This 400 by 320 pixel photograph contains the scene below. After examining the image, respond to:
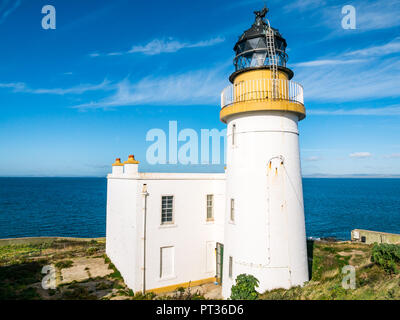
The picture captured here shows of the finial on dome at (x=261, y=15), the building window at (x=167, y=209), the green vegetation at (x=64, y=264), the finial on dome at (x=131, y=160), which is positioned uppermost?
the finial on dome at (x=261, y=15)

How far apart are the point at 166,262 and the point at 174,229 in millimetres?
1757

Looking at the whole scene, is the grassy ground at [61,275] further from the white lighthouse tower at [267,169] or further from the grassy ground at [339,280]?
the grassy ground at [339,280]

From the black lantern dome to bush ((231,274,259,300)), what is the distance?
8544 mm

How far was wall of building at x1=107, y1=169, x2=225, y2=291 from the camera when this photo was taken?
13.2m

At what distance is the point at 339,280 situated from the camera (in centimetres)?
1037

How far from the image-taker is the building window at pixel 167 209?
13894 millimetres

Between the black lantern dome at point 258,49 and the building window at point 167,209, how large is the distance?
281 inches

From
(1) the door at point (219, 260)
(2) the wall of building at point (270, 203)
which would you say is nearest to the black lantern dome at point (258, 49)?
(2) the wall of building at point (270, 203)

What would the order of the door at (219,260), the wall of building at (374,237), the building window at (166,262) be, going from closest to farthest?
the building window at (166,262), the door at (219,260), the wall of building at (374,237)

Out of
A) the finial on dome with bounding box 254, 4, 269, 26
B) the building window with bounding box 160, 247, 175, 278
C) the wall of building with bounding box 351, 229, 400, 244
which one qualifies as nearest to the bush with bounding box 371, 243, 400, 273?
the building window with bounding box 160, 247, 175, 278

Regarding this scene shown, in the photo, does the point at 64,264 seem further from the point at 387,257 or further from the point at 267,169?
the point at 387,257

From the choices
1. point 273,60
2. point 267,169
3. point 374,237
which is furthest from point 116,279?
point 374,237

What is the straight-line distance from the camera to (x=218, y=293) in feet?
43.4
